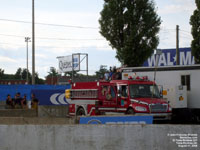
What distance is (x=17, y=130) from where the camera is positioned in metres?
10.5

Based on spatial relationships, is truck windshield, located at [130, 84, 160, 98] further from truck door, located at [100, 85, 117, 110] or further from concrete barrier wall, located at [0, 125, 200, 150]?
concrete barrier wall, located at [0, 125, 200, 150]

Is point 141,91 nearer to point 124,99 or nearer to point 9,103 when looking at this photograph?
point 124,99

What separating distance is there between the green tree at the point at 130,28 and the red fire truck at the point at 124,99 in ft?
36.5

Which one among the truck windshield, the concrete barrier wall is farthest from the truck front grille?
the concrete barrier wall

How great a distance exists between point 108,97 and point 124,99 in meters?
0.85

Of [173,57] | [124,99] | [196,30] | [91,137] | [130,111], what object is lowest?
[91,137]

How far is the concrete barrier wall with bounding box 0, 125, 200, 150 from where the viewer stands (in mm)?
9172

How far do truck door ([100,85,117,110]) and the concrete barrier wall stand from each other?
9.25 m

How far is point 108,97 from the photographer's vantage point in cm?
1945

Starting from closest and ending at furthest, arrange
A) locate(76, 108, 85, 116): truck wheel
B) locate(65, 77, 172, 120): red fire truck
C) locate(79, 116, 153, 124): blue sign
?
locate(79, 116, 153, 124): blue sign
locate(65, 77, 172, 120): red fire truck
locate(76, 108, 85, 116): truck wheel

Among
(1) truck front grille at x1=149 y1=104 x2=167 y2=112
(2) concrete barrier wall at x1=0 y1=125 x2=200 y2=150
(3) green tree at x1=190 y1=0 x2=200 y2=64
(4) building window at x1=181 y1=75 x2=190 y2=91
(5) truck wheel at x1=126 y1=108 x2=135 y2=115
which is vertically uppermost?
(3) green tree at x1=190 y1=0 x2=200 y2=64

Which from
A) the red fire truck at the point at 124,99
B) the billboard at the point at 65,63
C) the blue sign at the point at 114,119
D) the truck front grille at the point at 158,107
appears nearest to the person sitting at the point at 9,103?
the red fire truck at the point at 124,99

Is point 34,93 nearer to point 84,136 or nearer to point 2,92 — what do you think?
point 2,92

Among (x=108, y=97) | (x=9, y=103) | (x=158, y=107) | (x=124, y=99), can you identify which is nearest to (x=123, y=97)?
(x=124, y=99)
